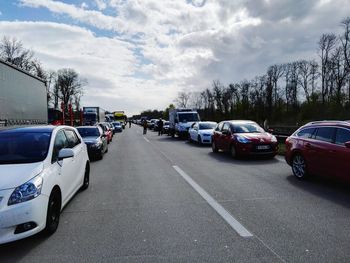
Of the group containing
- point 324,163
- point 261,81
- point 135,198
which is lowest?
point 135,198

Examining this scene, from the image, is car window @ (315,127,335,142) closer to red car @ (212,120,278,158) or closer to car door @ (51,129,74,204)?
red car @ (212,120,278,158)

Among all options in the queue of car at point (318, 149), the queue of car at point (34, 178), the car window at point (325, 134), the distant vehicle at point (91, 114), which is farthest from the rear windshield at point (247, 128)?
the distant vehicle at point (91, 114)

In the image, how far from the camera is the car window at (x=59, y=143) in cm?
572

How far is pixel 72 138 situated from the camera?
295 inches

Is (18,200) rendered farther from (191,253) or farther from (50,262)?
(191,253)

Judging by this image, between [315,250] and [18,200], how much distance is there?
371cm

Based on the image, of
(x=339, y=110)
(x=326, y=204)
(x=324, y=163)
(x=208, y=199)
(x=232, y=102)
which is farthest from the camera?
(x=232, y=102)

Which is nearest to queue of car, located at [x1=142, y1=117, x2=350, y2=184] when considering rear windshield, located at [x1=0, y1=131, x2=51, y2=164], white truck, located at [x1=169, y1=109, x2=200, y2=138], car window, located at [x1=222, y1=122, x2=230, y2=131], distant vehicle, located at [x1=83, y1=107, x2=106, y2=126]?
car window, located at [x1=222, y1=122, x2=230, y2=131]

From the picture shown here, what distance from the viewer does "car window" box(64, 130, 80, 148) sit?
7.13 m

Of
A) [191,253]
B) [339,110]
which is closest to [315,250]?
[191,253]

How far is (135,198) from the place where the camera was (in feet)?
23.9

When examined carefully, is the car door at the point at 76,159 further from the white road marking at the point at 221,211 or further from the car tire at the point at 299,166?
the car tire at the point at 299,166

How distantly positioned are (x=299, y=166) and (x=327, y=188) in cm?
130

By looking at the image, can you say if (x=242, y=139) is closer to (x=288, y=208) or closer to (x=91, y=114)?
(x=288, y=208)
